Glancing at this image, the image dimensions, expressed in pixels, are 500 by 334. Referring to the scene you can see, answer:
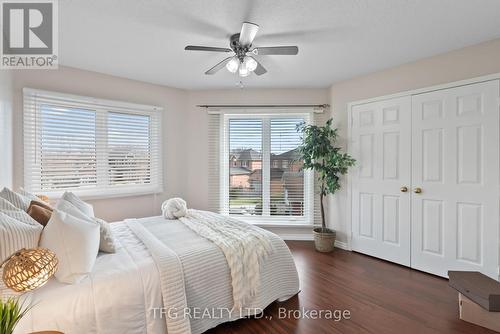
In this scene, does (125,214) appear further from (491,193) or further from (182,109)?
(491,193)

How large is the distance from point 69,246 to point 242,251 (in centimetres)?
116

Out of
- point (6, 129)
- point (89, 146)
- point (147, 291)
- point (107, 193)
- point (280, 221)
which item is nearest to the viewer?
point (147, 291)

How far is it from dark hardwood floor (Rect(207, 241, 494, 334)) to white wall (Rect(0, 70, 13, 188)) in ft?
8.26

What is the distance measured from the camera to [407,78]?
2895mm

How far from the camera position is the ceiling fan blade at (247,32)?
1714 mm

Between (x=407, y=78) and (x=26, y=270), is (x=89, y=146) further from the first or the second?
(x=407, y=78)

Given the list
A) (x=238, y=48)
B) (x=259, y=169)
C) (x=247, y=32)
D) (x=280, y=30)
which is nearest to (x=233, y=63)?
(x=238, y=48)

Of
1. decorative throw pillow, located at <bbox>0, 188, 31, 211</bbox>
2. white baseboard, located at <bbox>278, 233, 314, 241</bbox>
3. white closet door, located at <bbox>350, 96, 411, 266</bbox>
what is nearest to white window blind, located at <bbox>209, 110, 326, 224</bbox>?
white baseboard, located at <bbox>278, 233, 314, 241</bbox>

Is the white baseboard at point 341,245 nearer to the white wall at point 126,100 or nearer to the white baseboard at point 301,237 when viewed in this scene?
the white baseboard at point 301,237

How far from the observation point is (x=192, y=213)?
9.26ft

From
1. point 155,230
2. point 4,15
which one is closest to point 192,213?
point 155,230

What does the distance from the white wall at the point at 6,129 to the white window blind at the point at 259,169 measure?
239 centimetres

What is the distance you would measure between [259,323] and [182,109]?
3.29m

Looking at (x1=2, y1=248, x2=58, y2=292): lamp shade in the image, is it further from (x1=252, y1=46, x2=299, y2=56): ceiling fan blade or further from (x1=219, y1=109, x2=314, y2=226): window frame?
(x1=219, y1=109, x2=314, y2=226): window frame
